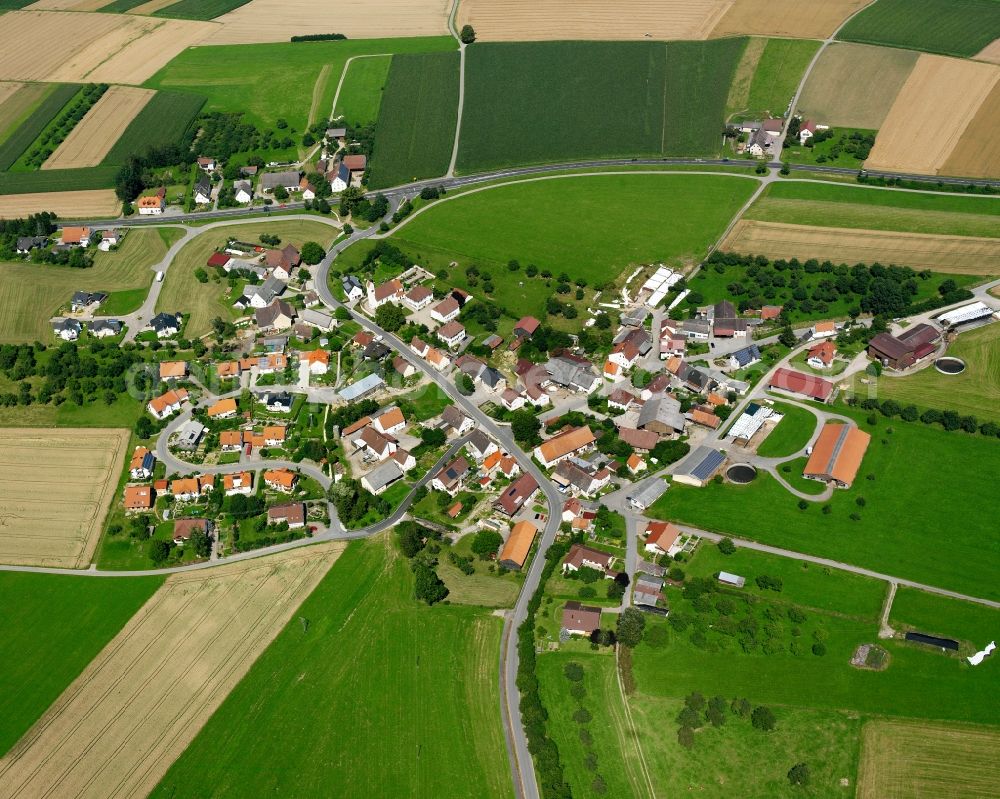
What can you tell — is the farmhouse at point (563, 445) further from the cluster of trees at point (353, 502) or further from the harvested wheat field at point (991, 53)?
the harvested wheat field at point (991, 53)

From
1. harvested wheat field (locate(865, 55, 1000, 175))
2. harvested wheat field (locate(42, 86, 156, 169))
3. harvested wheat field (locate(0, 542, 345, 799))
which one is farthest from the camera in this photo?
harvested wheat field (locate(42, 86, 156, 169))

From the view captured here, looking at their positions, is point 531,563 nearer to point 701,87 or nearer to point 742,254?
point 742,254

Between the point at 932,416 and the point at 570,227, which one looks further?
the point at 570,227

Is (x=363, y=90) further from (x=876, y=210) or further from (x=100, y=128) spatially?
(x=876, y=210)

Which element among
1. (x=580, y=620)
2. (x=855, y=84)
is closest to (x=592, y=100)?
(x=855, y=84)

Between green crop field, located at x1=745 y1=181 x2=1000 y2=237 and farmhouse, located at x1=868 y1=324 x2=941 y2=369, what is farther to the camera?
green crop field, located at x1=745 y1=181 x2=1000 y2=237

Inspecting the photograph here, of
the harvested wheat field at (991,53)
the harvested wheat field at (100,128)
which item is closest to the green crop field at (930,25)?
the harvested wheat field at (991,53)

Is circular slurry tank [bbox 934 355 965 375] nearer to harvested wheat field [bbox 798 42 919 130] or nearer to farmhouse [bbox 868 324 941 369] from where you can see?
farmhouse [bbox 868 324 941 369]

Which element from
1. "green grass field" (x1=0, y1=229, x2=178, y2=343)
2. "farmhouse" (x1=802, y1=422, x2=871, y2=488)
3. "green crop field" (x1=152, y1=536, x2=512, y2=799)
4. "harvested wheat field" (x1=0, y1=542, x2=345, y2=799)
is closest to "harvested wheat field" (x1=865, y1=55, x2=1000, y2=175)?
"farmhouse" (x1=802, y1=422, x2=871, y2=488)
